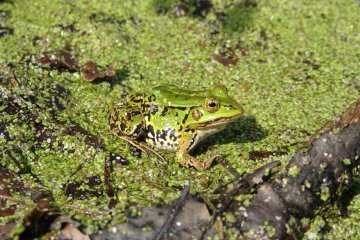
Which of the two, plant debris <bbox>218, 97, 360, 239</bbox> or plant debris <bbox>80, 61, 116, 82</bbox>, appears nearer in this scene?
plant debris <bbox>218, 97, 360, 239</bbox>

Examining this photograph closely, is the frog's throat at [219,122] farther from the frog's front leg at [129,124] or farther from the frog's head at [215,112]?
the frog's front leg at [129,124]

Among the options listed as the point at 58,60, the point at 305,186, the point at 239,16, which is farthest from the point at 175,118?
the point at 239,16

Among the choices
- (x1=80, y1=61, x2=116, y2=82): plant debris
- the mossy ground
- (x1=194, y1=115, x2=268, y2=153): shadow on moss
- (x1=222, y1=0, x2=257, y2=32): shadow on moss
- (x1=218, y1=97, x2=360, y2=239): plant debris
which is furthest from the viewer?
(x1=222, y1=0, x2=257, y2=32): shadow on moss

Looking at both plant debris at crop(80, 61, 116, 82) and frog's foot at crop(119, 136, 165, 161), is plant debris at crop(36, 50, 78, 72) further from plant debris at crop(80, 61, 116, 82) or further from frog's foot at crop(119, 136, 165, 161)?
frog's foot at crop(119, 136, 165, 161)

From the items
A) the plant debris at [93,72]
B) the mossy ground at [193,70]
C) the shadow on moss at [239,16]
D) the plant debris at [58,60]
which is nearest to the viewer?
the mossy ground at [193,70]

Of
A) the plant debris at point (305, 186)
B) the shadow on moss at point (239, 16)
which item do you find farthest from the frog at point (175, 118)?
the shadow on moss at point (239, 16)

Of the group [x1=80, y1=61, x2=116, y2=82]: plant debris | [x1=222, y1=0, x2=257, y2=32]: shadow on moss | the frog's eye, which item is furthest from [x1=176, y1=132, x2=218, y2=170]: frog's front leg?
[x1=222, y1=0, x2=257, y2=32]: shadow on moss

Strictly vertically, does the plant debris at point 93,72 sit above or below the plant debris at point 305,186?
below

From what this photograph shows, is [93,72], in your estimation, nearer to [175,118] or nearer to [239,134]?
[175,118]
